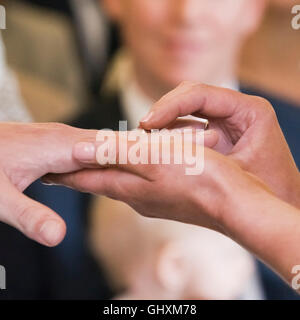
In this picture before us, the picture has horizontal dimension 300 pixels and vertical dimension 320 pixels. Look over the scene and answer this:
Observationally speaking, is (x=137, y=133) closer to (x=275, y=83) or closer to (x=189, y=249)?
(x=189, y=249)

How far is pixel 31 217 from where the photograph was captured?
412 millimetres

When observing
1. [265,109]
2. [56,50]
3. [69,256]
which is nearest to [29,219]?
[265,109]

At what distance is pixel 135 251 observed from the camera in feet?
3.10

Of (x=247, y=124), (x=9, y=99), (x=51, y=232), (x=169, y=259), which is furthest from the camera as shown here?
(x=9, y=99)

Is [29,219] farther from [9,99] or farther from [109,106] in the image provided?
[9,99]

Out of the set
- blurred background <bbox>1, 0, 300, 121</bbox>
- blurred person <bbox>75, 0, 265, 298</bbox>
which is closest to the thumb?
blurred person <bbox>75, 0, 265, 298</bbox>

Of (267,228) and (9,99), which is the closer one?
(267,228)

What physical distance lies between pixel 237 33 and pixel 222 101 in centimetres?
69

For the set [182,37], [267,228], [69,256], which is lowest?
[69,256]

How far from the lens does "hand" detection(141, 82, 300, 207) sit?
474 millimetres

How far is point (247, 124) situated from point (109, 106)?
26.7 inches

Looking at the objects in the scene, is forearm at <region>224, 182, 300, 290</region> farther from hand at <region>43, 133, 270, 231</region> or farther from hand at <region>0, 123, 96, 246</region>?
hand at <region>0, 123, 96, 246</region>

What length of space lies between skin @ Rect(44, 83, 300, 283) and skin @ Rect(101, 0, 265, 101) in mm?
613
